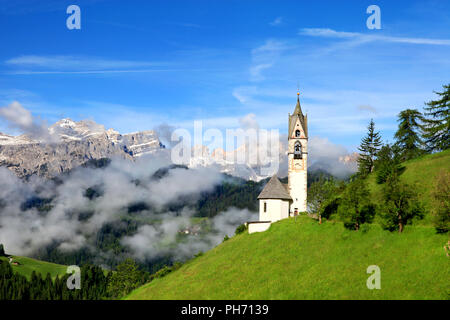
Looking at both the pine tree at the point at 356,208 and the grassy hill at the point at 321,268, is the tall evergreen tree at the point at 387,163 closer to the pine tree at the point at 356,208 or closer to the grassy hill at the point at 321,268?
the pine tree at the point at 356,208

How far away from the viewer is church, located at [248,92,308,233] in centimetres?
7862

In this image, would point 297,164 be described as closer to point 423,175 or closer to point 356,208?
point 423,175

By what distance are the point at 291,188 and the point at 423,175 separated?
79.0 ft

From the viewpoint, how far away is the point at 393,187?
59250mm

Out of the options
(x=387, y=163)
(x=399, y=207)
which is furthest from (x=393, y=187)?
(x=387, y=163)

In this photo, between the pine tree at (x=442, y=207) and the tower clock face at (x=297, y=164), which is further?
the tower clock face at (x=297, y=164)

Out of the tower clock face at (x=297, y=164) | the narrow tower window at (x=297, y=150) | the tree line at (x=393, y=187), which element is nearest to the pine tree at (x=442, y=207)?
the tree line at (x=393, y=187)

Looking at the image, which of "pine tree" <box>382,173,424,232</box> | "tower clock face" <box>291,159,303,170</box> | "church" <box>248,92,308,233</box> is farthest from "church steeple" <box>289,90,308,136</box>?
"pine tree" <box>382,173,424,232</box>

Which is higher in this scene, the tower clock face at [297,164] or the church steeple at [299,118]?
the church steeple at [299,118]

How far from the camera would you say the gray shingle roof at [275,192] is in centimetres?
7925

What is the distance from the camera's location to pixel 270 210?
79000 mm

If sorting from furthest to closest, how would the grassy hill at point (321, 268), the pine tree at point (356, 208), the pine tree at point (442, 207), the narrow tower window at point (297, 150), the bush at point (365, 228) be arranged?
the narrow tower window at point (297, 150) < the pine tree at point (356, 208) < the bush at point (365, 228) < the pine tree at point (442, 207) < the grassy hill at point (321, 268)

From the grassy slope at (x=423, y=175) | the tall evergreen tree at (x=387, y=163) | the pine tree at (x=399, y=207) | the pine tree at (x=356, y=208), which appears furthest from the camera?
the tall evergreen tree at (x=387, y=163)
